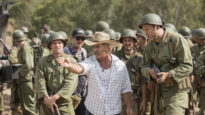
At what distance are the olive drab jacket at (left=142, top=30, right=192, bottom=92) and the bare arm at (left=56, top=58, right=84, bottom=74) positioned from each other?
1.66 meters

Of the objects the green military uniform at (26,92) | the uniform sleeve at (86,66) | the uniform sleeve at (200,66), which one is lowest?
the green military uniform at (26,92)

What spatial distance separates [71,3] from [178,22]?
335 inches

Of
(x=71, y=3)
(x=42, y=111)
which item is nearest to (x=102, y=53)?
(x=42, y=111)

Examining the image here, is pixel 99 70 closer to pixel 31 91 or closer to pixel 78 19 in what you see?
pixel 31 91

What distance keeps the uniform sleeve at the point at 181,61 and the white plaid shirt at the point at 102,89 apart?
1076 millimetres

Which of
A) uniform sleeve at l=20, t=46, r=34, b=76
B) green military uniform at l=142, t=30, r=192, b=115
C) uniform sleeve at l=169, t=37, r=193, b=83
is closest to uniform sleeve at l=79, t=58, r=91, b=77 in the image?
green military uniform at l=142, t=30, r=192, b=115

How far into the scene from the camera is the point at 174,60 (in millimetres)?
5074

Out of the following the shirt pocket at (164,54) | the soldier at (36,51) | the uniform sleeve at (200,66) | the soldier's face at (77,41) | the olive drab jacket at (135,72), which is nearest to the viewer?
the shirt pocket at (164,54)

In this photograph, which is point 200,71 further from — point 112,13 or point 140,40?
point 112,13

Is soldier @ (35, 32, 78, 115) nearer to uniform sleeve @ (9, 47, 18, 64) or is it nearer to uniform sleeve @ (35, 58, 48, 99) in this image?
uniform sleeve @ (35, 58, 48, 99)

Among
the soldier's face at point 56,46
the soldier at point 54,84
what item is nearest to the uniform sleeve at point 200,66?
the soldier at point 54,84

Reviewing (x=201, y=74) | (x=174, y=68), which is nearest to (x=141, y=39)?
(x=201, y=74)

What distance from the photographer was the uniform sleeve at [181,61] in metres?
4.98

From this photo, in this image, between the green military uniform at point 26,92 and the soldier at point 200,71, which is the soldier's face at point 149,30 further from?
the green military uniform at point 26,92
